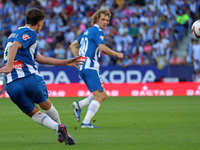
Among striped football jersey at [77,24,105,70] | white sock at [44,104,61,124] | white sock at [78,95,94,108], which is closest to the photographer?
white sock at [44,104,61,124]

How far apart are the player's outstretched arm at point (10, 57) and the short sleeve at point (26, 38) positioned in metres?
0.08

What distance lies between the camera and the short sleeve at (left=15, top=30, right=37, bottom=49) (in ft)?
17.9

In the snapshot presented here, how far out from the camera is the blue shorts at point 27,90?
5520 millimetres

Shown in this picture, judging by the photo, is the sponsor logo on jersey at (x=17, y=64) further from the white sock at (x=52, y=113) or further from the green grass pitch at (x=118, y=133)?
the green grass pitch at (x=118, y=133)

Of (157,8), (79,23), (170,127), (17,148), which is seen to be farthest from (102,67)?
(17,148)

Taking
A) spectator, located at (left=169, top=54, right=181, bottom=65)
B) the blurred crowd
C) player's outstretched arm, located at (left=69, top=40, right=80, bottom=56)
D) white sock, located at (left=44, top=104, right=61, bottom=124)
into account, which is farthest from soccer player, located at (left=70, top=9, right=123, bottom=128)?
spectator, located at (left=169, top=54, right=181, bottom=65)

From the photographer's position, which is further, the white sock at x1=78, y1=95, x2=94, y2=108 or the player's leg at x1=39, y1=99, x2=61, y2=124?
the white sock at x1=78, y1=95, x2=94, y2=108

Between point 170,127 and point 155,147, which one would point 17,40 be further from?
point 170,127

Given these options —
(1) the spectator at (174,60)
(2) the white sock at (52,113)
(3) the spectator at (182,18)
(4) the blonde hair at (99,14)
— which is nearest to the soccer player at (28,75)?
(2) the white sock at (52,113)

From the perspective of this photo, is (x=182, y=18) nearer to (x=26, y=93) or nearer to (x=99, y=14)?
(x=99, y=14)

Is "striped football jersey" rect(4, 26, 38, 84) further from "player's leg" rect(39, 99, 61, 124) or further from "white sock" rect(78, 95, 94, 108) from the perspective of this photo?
"white sock" rect(78, 95, 94, 108)

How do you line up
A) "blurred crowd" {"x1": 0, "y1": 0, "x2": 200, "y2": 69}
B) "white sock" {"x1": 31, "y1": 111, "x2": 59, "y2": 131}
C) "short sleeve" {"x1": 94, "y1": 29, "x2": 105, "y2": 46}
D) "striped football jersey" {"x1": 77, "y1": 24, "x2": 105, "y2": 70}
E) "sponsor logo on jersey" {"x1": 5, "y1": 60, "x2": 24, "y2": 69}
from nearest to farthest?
"sponsor logo on jersey" {"x1": 5, "y1": 60, "x2": 24, "y2": 69} → "white sock" {"x1": 31, "y1": 111, "x2": 59, "y2": 131} → "short sleeve" {"x1": 94, "y1": 29, "x2": 105, "y2": 46} → "striped football jersey" {"x1": 77, "y1": 24, "x2": 105, "y2": 70} → "blurred crowd" {"x1": 0, "y1": 0, "x2": 200, "y2": 69}

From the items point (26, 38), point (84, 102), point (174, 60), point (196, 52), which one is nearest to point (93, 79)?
point (84, 102)

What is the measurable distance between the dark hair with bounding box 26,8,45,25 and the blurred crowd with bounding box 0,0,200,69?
589 inches
